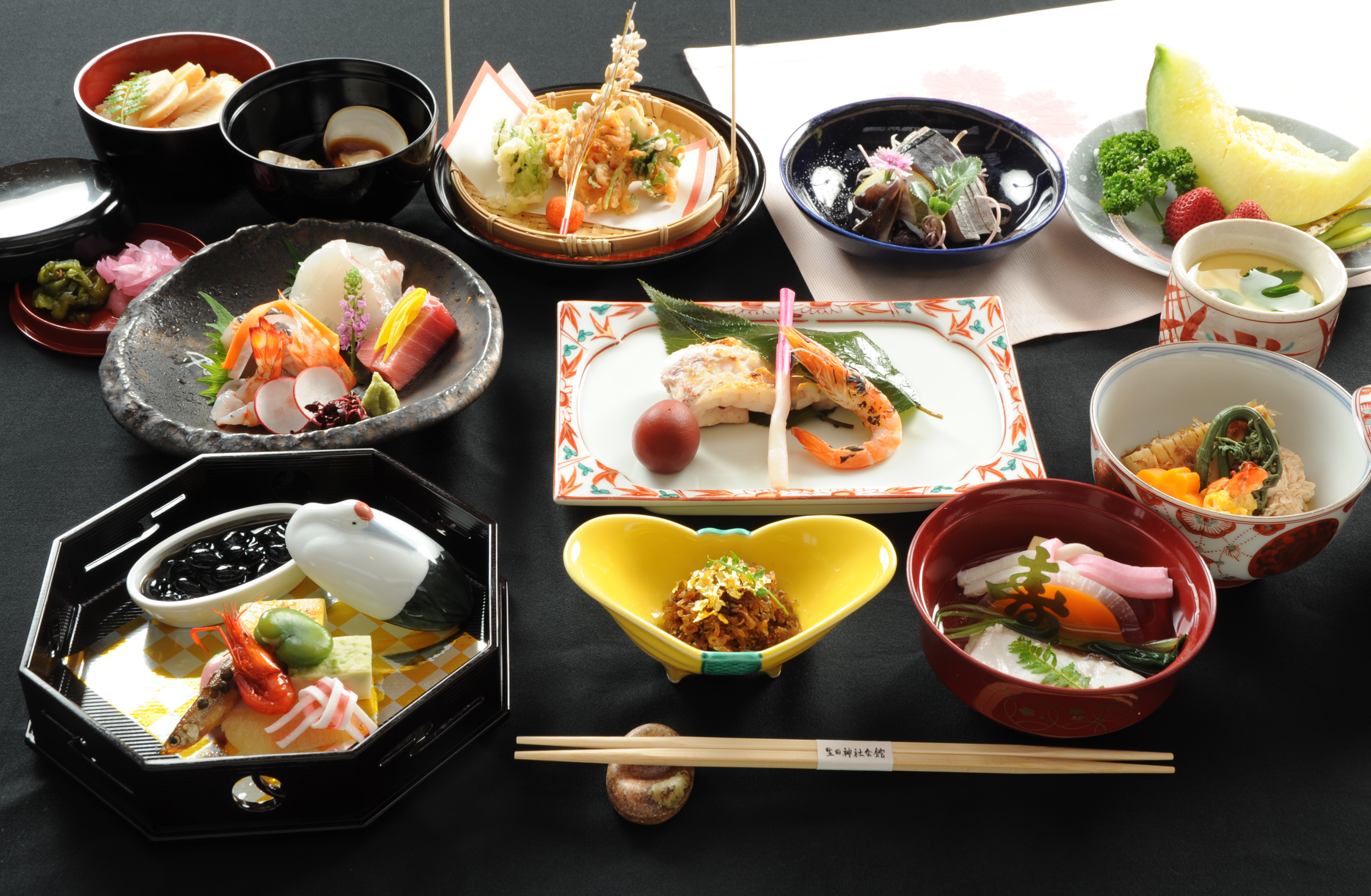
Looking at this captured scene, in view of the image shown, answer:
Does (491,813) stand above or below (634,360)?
below

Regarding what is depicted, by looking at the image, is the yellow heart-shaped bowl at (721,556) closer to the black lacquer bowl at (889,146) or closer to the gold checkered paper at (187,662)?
the gold checkered paper at (187,662)

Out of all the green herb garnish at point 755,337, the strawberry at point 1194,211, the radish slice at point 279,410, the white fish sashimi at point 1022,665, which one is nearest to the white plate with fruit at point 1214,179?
the strawberry at point 1194,211

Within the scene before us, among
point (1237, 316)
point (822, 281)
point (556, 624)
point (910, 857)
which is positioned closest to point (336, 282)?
point (556, 624)

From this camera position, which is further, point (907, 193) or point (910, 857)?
point (907, 193)

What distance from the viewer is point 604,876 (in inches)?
43.8

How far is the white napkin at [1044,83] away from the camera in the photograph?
6.40 feet

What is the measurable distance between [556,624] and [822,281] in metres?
0.92

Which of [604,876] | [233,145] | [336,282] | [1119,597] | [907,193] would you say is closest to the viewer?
[604,876]

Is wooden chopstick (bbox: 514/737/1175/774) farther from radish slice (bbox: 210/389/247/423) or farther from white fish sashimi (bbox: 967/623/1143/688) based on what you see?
radish slice (bbox: 210/389/247/423)

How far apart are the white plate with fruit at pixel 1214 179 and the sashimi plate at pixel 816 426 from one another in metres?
0.41

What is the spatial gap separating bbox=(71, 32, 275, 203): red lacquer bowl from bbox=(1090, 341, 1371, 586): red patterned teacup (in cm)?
162

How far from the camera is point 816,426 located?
1.62 meters

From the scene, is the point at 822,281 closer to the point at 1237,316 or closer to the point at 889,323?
the point at 889,323

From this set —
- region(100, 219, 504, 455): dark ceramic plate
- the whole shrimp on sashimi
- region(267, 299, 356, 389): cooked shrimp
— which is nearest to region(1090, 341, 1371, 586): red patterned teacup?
region(100, 219, 504, 455): dark ceramic plate
